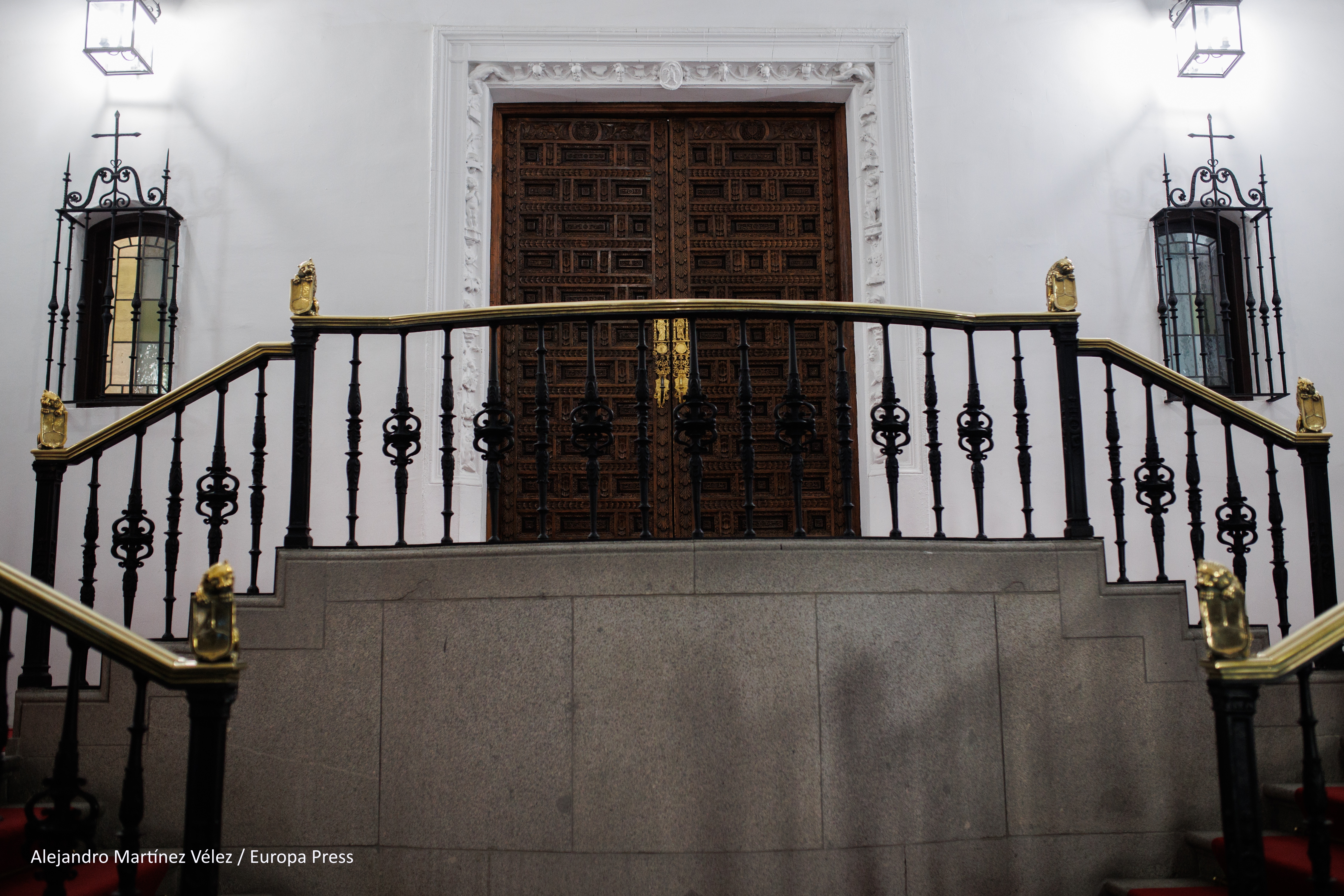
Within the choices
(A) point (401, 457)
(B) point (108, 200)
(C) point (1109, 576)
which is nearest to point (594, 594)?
(A) point (401, 457)

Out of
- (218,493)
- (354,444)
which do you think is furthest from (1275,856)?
(218,493)

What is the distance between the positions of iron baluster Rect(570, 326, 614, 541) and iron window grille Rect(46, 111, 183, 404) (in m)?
3.46

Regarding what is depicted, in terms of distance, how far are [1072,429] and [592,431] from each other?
2039mm

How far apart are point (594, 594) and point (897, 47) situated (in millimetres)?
4553

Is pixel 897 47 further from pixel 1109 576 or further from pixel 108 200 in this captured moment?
pixel 108 200

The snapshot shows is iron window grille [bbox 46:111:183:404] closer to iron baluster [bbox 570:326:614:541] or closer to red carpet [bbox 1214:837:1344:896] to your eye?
iron baluster [bbox 570:326:614:541]

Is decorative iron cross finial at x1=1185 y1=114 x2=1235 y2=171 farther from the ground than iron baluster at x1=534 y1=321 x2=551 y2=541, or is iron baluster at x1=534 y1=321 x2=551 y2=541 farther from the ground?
decorative iron cross finial at x1=1185 y1=114 x2=1235 y2=171

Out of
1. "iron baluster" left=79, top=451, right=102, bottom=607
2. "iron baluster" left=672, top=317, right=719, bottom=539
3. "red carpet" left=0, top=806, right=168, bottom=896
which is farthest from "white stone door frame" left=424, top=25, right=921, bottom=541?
"red carpet" left=0, top=806, right=168, bottom=896

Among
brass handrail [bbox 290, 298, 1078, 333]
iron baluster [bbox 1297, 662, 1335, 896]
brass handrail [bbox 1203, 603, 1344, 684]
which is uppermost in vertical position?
brass handrail [bbox 290, 298, 1078, 333]

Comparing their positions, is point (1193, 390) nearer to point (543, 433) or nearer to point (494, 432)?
point (543, 433)

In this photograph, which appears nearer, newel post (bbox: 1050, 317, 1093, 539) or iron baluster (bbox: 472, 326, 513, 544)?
iron baluster (bbox: 472, 326, 513, 544)

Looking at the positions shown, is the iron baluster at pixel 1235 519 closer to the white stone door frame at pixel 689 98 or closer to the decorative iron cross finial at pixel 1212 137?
the white stone door frame at pixel 689 98

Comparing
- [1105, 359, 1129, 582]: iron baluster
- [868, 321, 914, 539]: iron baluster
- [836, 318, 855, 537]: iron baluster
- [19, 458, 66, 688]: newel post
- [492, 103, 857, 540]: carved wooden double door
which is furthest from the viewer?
[492, 103, 857, 540]: carved wooden double door

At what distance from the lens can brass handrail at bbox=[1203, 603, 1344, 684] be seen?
8.89 feet
